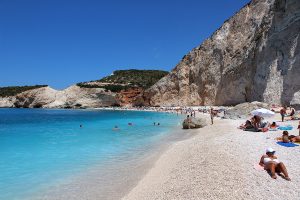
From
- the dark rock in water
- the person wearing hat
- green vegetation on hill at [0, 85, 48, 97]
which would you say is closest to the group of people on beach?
the person wearing hat

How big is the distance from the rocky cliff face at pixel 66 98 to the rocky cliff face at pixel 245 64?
1547 cm

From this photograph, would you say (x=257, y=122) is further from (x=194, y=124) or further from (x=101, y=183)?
(x=101, y=183)

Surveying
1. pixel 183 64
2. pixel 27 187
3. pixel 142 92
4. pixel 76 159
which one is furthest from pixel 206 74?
pixel 27 187

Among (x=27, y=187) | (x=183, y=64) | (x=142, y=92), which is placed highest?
(x=183, y=64)

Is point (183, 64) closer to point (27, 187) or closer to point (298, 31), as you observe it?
point (298, 31)

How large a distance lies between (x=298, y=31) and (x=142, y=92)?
4860 centimetres

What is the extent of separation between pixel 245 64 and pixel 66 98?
58666mm

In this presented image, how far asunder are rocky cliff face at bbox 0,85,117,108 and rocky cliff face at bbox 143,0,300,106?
609 inches

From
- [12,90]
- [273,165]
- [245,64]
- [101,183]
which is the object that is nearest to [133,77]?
[12,90]

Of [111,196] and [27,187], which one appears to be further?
[27,187]

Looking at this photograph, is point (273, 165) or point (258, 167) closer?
point (273, 165)

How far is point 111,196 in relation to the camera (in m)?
7.79

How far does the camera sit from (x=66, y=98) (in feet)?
302

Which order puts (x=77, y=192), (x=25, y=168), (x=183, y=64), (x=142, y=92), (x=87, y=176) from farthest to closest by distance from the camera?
Answer: (x=142, y=92), (x=183, y=64), (x=25, y=168), (x=87, y=176), (x=77, y=192)
